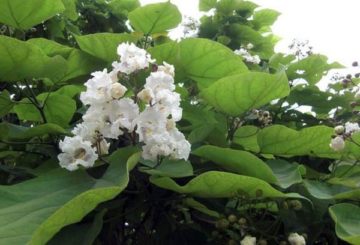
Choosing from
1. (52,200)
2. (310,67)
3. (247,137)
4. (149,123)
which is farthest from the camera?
(310,67)

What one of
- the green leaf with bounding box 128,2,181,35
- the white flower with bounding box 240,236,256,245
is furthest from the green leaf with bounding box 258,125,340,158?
the green leaf with bounding box 128,2,181,35

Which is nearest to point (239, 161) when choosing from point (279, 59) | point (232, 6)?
point (279, 59)

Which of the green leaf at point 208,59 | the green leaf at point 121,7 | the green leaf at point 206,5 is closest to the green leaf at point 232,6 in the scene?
the green leaf at point 206,5

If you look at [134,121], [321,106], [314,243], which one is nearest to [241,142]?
[314,243]

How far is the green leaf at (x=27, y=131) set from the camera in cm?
118

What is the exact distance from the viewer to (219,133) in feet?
3.99

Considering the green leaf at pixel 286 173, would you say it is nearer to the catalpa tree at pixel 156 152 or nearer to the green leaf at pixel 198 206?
the catalpa tree at pixel 156 152

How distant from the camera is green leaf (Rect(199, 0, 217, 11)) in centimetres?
A: 241

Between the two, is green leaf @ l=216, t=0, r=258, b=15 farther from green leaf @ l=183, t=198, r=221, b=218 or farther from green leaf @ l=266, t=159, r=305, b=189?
green leaf @ l=183, t=198, r=221, b=218

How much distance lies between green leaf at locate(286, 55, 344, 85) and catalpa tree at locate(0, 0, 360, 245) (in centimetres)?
20

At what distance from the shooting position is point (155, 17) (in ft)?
4.55

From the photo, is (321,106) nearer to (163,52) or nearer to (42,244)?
(163,52)

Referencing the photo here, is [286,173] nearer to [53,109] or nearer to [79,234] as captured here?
[79,234]

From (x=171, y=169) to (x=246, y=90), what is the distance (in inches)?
10.1
